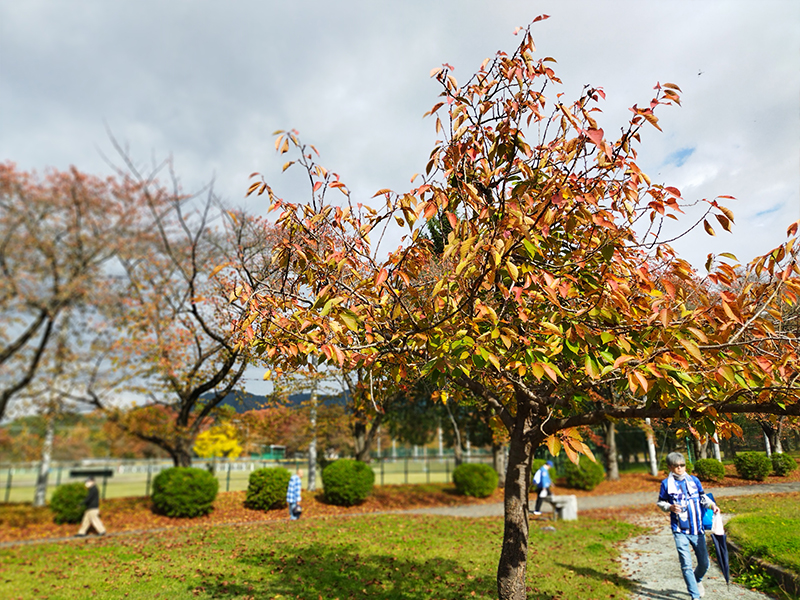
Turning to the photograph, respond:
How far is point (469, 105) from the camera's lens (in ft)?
10.6

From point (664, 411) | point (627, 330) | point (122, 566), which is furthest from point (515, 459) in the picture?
point (122, 566)

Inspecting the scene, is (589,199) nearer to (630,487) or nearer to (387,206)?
(387,206)

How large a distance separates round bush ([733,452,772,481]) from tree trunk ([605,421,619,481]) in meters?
1.57

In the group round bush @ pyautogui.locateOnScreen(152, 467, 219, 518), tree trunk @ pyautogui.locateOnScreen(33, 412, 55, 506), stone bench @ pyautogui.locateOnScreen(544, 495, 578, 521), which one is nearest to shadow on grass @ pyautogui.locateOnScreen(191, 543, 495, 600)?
stone bench @ pyautogui.locateOnScreen(544, 495, 578, 521)

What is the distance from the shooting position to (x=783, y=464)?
4.35m

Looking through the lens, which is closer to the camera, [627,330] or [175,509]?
[627,330]

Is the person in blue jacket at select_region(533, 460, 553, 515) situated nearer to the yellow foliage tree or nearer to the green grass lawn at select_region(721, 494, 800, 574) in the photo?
the green grass lawn at select_region(721, 494, 800, 574)

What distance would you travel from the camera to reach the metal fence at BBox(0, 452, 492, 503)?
2055cm

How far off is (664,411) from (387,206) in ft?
7.95

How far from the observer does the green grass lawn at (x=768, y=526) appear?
4125 mm

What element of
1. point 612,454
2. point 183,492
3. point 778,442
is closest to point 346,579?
point 612,454

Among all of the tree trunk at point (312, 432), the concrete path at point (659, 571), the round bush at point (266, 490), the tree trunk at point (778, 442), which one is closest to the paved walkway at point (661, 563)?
the concrete path at point (659, 571)

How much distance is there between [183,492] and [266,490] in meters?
2.36

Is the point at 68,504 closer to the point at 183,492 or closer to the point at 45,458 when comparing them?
the point at 45,458
